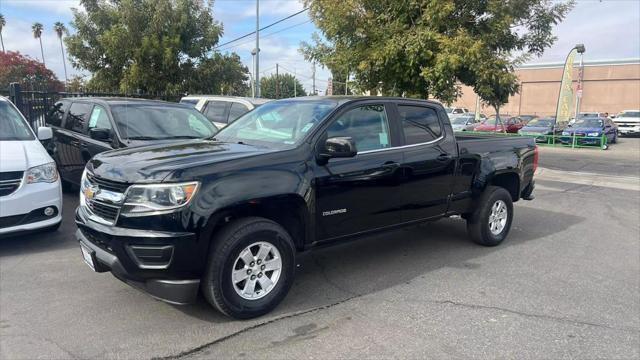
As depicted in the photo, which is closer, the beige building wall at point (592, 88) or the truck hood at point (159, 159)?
the truck hood at point (159, 159)

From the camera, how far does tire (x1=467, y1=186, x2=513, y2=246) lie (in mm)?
6020

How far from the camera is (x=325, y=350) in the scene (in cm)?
346

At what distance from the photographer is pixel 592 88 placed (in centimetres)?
5850

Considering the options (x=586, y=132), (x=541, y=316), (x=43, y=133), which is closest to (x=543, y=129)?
(x=586, y=132)

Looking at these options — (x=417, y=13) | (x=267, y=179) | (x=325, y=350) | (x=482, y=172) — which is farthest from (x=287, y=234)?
(x=417, y=13)

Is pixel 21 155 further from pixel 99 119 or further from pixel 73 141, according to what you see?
pixel 73 141

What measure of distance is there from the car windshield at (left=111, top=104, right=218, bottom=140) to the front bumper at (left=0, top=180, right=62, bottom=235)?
4.89 feet

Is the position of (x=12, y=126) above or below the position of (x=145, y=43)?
below

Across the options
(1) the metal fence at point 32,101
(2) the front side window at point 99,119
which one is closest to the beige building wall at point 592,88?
(1) the metal fence at point 32,101

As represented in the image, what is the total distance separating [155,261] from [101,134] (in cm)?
411

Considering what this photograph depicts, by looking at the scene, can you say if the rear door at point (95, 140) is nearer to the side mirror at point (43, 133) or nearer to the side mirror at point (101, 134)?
the side mirror at point (101, 134)

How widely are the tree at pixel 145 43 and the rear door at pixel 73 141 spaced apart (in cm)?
857

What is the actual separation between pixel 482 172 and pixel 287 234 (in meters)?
3.05

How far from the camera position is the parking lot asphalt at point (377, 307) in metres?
3.50
